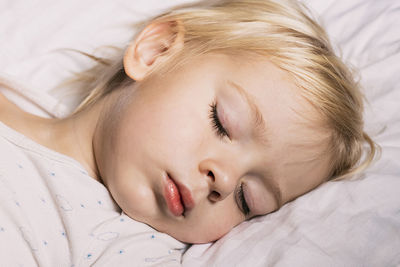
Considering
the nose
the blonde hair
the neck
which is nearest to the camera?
the nose

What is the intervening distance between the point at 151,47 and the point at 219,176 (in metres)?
0.37

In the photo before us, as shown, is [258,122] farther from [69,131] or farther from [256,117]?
[69,131]

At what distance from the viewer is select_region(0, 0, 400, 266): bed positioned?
0.96 meters

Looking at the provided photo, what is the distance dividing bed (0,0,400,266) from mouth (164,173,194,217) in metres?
0.13

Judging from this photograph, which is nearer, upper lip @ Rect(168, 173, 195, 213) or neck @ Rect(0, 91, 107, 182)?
upper lip @ Rect(168, 173, 195, 213)

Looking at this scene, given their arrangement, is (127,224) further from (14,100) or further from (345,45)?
(345,45)

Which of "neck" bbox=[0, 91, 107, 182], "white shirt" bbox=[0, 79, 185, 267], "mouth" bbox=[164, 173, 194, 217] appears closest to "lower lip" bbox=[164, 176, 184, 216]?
"mouth" bbox=[164, 173, 194, 217]

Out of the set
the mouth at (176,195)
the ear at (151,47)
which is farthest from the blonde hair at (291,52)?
the mouth at (176,195)

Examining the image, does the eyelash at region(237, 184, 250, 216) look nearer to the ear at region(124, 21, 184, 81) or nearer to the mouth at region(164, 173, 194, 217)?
the mouth at region(164, 173, 194, 217)

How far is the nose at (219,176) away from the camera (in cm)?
96

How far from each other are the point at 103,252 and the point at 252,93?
1.47ft

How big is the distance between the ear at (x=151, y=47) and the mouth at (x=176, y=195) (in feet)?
0.84

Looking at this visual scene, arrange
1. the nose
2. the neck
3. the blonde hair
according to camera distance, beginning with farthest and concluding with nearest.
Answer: the neck → the blonde hair → the nose

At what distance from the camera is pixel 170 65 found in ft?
3.55
